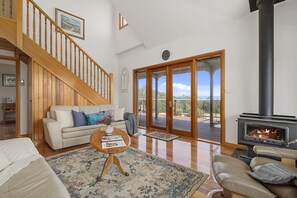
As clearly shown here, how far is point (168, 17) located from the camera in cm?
386

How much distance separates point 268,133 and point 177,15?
10.3 ft

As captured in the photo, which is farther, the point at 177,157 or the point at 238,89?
the point at 238,89

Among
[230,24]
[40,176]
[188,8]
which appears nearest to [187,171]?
[40,176]

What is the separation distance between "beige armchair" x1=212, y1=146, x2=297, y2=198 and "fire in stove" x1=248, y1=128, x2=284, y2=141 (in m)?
0.99

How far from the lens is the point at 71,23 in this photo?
4879 millimetres

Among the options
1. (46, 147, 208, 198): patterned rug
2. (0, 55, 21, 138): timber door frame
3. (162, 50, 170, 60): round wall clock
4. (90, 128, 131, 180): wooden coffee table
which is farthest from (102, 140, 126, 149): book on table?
(0, 55, 21, 138): timber door frame

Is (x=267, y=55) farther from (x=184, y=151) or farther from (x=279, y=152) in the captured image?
(x=184, y=151)

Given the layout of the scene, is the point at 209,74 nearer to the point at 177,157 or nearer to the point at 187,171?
the point at 177,157

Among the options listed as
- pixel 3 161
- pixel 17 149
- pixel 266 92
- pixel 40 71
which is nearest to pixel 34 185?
pixel 3 161

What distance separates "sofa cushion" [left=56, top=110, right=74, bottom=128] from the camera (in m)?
3.28

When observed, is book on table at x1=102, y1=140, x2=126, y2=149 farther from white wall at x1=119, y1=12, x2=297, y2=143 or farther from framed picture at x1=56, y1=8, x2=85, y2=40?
framed picture at x1=56, y1=8, x2=85, y2=40

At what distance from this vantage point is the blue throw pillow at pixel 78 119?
136 inches

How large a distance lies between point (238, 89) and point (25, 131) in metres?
5.40

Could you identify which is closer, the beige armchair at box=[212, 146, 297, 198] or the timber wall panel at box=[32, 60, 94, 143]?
the beige armchair at box=[212, 146, 297, 198]
